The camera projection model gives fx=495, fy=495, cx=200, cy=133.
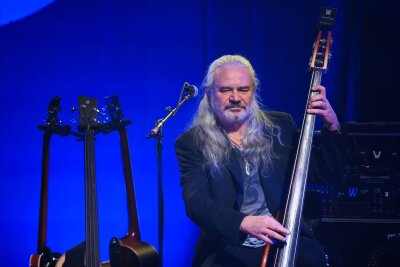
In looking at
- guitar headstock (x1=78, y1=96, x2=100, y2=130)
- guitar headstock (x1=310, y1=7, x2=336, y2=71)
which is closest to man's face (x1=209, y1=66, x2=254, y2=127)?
guitar headstock (x1=310, y1=7, x2=336, y2=71)

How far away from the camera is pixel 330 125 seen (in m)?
2.11

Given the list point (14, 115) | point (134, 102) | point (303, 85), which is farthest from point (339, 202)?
point (14, 115)

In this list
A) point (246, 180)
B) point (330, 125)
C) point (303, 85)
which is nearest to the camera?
point (330, 125)

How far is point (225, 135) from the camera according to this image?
2.34 m

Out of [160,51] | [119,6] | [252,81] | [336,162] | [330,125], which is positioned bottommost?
[336,162]

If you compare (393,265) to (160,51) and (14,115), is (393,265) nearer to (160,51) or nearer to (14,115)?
(160,51)

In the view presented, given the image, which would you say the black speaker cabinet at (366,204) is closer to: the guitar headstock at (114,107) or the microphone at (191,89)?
the microphone at (191,89)

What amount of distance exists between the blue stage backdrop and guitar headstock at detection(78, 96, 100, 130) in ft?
3.41

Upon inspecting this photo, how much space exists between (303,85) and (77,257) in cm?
202

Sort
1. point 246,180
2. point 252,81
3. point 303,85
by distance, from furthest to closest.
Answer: point 303,85
point 252,81
point 246,180

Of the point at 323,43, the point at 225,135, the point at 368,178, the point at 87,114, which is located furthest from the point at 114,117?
the point at 368,178

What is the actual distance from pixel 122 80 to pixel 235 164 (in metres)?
1.68

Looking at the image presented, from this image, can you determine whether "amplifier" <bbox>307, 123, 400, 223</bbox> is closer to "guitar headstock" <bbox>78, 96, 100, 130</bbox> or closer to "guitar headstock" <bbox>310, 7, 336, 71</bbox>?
"guitar headstock" <bbox>310, 7, 336, 71</bbox>

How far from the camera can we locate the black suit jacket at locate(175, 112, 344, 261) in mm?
2020
